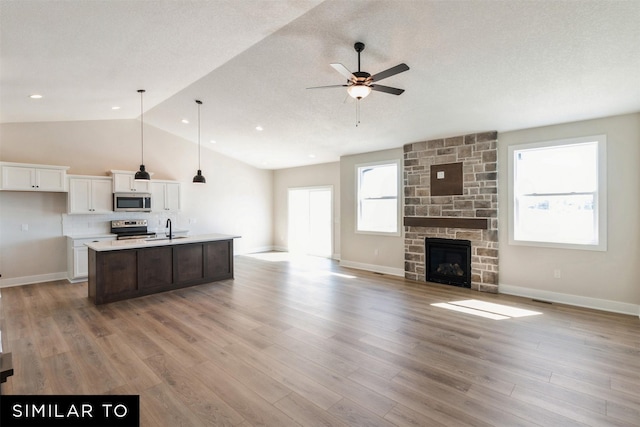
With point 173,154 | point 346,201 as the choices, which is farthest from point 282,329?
point 173,154

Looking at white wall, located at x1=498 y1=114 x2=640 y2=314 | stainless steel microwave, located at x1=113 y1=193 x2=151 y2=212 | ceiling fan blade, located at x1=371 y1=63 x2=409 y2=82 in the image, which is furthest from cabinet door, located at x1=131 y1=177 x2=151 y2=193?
white wall, located at x1=498 y1=114 x2=640 y2=314

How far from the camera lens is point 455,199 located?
5.52m

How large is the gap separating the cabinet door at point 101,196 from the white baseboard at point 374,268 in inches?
207

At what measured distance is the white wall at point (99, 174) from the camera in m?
5.56

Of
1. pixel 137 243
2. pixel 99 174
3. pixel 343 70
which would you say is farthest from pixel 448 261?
pixel 99 174

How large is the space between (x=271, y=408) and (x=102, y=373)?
1594 millimetres

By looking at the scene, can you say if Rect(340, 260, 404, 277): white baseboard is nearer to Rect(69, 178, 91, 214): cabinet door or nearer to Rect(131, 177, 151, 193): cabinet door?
Rect(131, 177, 151, 193): cabinet door

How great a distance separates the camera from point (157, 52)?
134 inches

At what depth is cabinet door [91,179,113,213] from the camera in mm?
6148

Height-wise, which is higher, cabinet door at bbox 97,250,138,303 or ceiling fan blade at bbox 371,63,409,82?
ceiling fan blade at bbox 371,63,409,82

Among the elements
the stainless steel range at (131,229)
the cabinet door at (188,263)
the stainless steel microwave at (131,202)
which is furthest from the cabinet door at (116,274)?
the stainless steel microwave at (131,202)

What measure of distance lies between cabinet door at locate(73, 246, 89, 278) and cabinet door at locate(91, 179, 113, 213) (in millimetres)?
827

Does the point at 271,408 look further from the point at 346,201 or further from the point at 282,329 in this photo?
the point at 346,201

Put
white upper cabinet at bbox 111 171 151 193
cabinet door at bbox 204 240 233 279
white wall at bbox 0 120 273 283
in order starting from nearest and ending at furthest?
white wall at bbox 0 120 273 283 → cabinet door at bbox 204 240 233 279 → white upper cabinet at bbox 111 171 151 193
